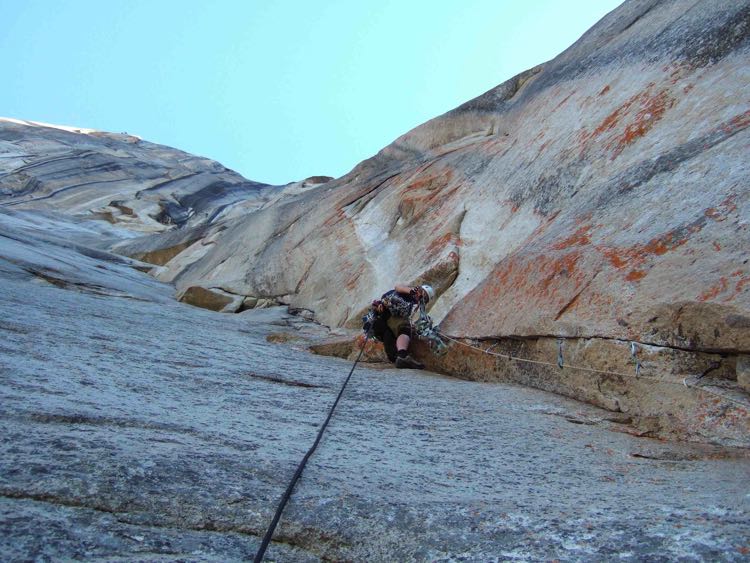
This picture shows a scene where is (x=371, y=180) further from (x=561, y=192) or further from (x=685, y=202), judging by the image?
(x=685, y=202)

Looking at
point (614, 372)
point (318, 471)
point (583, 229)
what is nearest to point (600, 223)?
point (583, 229)

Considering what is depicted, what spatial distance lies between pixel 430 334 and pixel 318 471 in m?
4.57

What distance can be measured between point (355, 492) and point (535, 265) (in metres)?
4.51

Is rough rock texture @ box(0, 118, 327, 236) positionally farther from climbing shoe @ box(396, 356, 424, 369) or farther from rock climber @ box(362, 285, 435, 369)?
climbing shoe @ box(396, 356, 424, 369)

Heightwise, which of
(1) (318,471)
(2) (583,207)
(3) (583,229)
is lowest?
(1) (318,471)

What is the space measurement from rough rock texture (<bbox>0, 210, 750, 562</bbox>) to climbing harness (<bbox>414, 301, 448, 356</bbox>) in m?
1.49

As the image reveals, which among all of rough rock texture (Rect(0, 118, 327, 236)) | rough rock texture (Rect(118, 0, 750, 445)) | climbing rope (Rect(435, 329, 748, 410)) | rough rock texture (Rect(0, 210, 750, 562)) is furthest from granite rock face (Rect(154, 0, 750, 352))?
rough rock texture (Rect(0, 118, 327, 236))

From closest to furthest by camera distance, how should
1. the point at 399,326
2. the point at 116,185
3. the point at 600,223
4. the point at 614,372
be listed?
1. the point at 614,372
2. the point at 600,223
3. the point at 399,326
4. the point at 116,185

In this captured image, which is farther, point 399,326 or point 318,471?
point 399,326

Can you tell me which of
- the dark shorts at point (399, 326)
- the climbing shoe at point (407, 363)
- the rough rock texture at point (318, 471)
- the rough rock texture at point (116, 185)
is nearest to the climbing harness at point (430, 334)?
the dark shorts at point (399, 326)

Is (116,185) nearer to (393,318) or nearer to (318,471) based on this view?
(393,318)

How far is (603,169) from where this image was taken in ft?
25.3

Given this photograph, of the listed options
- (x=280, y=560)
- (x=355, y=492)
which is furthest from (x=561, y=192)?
(x=280, y=560)

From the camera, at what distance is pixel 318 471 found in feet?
10.6
